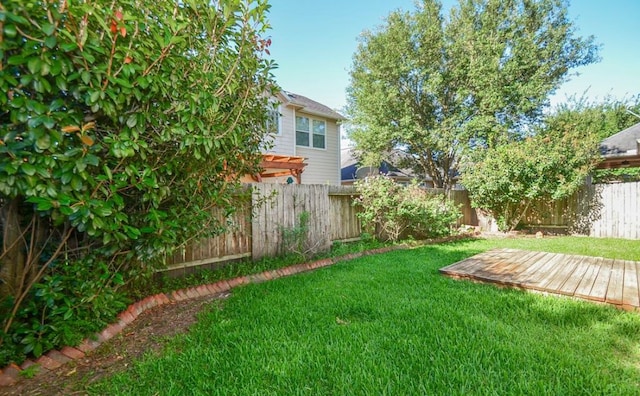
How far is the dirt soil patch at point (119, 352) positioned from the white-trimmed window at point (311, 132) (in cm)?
989

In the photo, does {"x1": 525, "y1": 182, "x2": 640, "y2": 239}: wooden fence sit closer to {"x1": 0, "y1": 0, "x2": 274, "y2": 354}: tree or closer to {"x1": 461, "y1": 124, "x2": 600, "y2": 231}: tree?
{"x1": 461, "y1": 124, "x2": 600, "y2": 231}: tree

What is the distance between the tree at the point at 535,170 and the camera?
790 centimetres

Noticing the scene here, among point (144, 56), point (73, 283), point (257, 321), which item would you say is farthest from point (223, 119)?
point (257, 321)

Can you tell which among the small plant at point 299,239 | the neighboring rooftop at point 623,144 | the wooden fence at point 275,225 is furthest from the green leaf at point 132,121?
the neighboring rooftop at point 623,144

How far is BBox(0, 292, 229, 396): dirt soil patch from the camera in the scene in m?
1.81

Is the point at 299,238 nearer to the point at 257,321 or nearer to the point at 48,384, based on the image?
the point at 257,321

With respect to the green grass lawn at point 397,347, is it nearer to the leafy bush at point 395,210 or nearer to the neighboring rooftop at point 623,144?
the leafy bush at point 395,210

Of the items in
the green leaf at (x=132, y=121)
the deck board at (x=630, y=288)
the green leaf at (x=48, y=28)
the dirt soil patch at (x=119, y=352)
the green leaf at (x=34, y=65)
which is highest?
the green leaf at (x=48, y=28)

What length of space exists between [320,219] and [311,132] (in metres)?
7.67

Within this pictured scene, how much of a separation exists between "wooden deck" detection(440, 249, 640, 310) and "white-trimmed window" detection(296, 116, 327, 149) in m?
8.89

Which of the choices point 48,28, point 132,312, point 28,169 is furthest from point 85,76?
point 132,312

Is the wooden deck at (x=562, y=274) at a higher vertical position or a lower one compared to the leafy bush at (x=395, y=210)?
lower

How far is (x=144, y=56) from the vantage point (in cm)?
194

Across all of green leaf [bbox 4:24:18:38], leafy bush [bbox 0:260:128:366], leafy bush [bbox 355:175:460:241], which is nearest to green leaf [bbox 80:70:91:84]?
green leaf [bbox 4:24:18:38]
